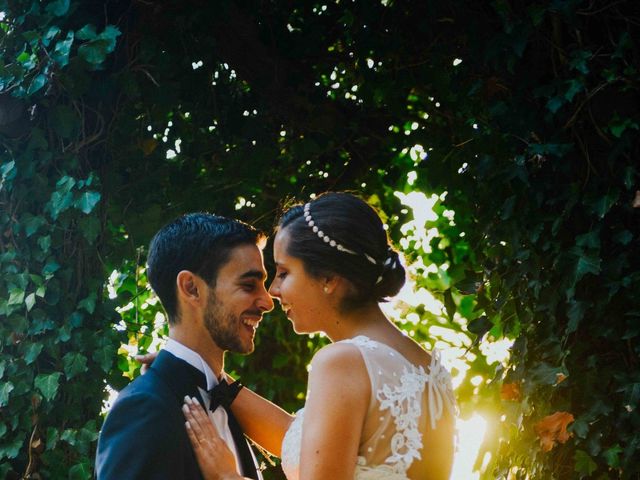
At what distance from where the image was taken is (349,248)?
295 centimetres

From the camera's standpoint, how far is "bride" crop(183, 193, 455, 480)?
268 cm

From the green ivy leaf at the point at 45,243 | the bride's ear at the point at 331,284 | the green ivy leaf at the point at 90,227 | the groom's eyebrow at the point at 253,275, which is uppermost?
the green ivy leaf at the point at 90,227

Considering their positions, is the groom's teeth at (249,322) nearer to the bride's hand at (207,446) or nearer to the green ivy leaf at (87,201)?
the bride's hand at (207,446)

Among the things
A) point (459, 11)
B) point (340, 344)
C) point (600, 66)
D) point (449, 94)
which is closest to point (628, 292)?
point (600, 66)

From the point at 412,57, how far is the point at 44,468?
7.53ft

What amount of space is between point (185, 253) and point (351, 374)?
2.52 feet

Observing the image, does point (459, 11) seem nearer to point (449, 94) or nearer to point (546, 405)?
point (449, 94)

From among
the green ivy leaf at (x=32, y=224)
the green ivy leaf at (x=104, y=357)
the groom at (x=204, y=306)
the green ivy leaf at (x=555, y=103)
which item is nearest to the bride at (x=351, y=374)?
the groom at (x=204, y=306)

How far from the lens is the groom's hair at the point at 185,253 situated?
317 centimetres

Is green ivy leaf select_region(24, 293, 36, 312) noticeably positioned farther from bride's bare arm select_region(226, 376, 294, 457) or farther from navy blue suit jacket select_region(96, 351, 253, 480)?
navy blue suit jacket select_region(96, 351, 253, 480)

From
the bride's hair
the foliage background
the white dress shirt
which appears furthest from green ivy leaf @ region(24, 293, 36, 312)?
the bride's hair

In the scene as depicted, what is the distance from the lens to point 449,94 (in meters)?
4.48

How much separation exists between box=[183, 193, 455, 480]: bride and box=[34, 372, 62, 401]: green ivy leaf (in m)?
1.15

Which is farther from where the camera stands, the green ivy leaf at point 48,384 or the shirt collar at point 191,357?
the green ivy leaf at point 48,384
